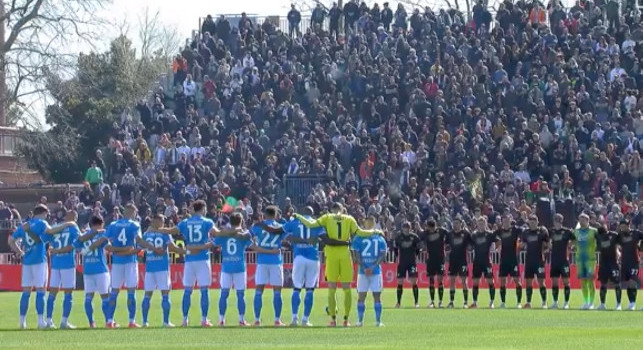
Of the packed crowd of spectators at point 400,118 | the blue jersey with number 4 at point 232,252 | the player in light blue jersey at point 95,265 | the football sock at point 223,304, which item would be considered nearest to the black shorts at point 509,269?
the packed crowd of spectators at point 400,118

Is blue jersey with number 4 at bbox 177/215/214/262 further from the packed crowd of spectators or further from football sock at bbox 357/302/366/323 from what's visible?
the packed crowd of spectators

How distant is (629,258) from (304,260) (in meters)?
9.23

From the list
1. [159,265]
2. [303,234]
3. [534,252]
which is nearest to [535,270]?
[534,252]

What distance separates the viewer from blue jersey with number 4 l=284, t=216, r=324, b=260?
32969 mm

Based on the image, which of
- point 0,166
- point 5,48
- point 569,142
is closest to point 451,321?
point 569,142

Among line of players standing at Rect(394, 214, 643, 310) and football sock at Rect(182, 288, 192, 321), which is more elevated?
line of players standing at Rect(394, 214, 643, 310)

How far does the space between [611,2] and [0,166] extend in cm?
3415

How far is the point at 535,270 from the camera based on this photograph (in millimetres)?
40000

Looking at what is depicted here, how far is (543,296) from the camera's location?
3959 centimetres

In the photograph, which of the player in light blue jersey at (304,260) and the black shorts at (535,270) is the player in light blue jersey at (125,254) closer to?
the player in light blue jersey at (304,260)

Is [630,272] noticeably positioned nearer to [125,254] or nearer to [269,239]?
[269,239]

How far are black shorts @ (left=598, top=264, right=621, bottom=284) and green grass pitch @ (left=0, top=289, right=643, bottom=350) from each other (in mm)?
1218

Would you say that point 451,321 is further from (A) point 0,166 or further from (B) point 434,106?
(A) point 0,166

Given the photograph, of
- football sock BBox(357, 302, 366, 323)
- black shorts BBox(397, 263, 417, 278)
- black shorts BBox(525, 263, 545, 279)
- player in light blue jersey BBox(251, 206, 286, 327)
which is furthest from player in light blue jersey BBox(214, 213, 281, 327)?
→ black shorts BBox(525, 263, 545, 279)
